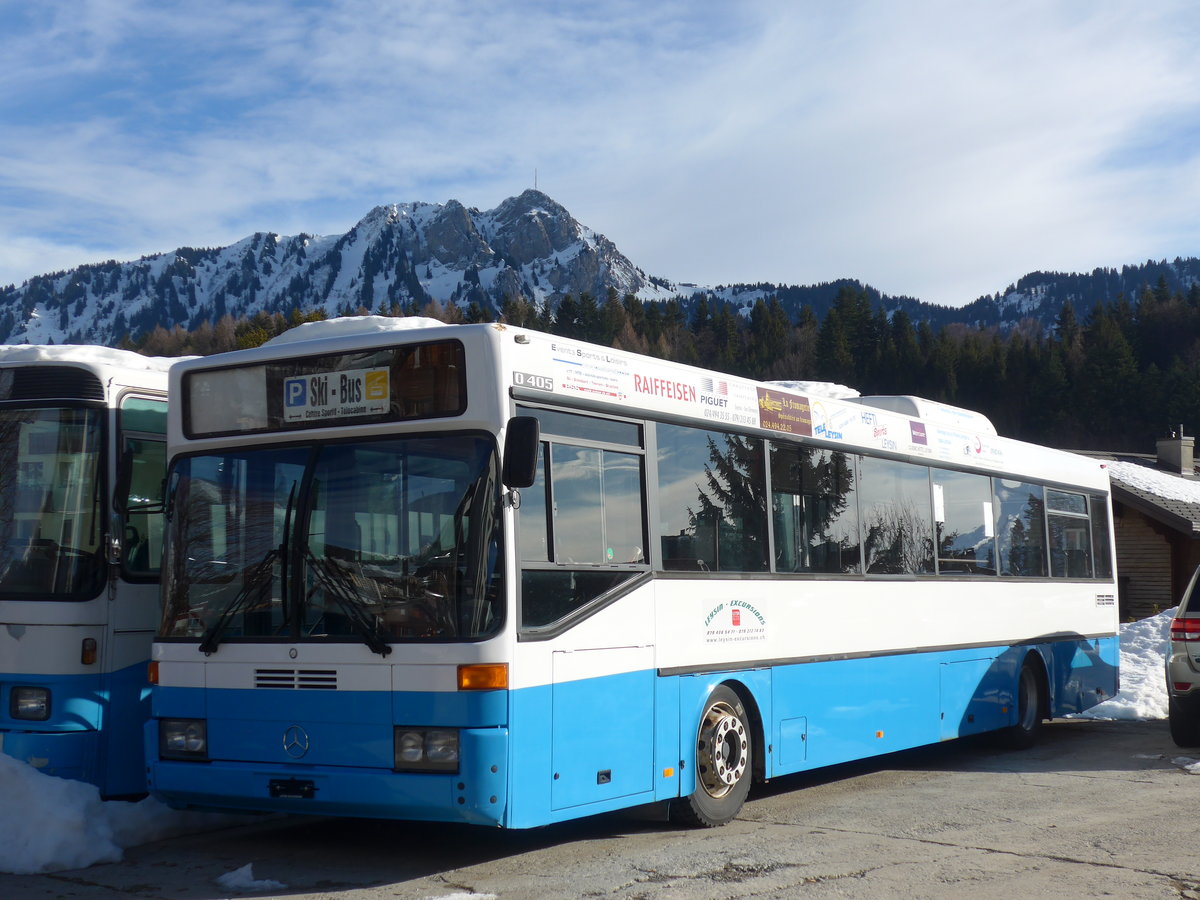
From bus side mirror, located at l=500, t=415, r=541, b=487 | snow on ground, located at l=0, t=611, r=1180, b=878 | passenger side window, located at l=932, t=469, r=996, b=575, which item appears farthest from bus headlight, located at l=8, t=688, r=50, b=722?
passenger side window, located at l=932, t=469, r=996, b=575

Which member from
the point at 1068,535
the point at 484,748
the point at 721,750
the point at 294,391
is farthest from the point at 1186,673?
the point at 294,391

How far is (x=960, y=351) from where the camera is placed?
111 metres

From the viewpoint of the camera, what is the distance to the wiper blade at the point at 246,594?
23.6 ft

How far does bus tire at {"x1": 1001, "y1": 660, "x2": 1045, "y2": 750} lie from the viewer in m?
13.3

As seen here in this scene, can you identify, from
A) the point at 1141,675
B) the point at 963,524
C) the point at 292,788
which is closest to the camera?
the point at 292,788

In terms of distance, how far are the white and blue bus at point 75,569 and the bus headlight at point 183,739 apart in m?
0.98

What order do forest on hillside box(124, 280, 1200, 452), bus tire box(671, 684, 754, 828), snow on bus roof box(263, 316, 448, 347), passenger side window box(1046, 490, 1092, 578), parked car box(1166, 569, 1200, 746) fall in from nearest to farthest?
bus tire box(671, 684, 754, 828) < snow on bus roof box(263, 316, 448, 347) < parked car box(1166, 569, 1200, 746) < passenger side window box(1046, 490, 1092, 578) < forest on hillside box(124, 280, 1200, 452)

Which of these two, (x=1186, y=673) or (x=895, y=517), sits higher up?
(x=895, y=517)

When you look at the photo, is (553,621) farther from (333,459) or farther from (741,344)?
(741,344)

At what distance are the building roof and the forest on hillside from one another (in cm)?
5290

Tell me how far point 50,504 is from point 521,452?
11.8ft

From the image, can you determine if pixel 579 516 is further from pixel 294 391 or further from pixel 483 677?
pixel 294 391

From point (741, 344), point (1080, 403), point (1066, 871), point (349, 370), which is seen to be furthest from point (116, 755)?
point (741, 344)

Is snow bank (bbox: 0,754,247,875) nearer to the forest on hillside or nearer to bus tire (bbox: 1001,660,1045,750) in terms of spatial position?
bus tire (bbox: 1001,660,1045,750)
